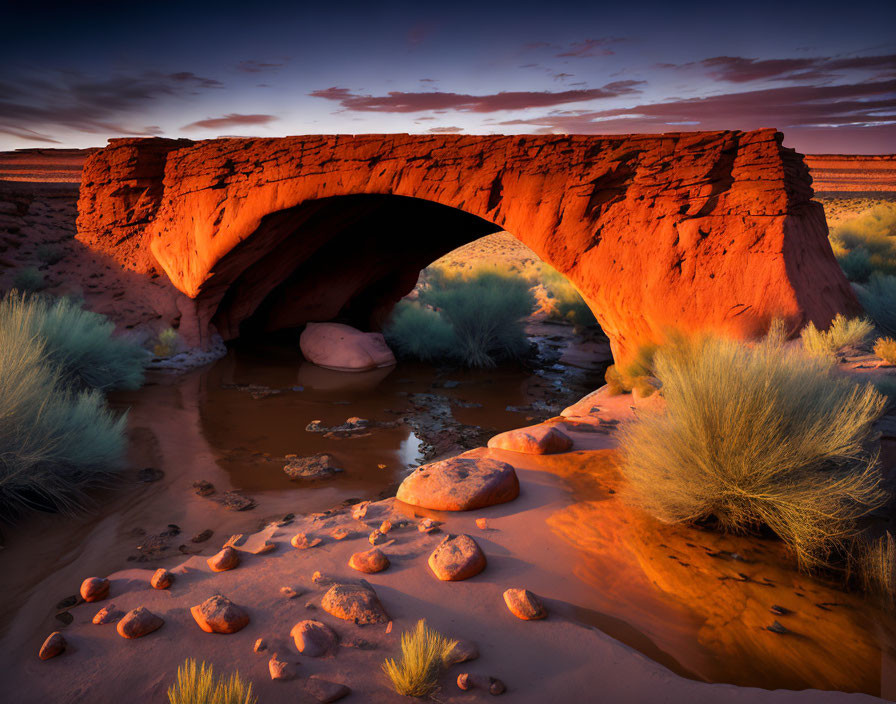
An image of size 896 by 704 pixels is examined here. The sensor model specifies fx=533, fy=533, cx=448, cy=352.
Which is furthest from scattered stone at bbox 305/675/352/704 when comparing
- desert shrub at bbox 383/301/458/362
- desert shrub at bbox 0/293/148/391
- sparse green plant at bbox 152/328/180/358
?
desert shrub at bbox 383/301/458/362

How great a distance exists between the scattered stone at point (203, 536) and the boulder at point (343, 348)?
6278 mm

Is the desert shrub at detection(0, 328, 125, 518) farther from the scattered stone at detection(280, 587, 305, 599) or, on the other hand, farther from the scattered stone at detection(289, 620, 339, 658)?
the scattered stone at detection(289, 620, 339, 658)

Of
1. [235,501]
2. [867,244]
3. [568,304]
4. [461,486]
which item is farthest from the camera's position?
[568,304]

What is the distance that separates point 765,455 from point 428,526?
86.3 inches

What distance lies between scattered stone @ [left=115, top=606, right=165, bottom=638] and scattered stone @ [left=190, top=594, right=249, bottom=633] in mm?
165

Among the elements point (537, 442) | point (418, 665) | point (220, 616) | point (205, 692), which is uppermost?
point (205, 692)

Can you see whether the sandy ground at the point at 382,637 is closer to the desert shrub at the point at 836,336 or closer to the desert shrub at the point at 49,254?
the desert shrub at the point at 836,336

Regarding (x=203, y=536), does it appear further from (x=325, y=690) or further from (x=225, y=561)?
(x=325, y=690)

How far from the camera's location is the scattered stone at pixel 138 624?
243cm

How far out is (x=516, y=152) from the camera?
22.6 feet

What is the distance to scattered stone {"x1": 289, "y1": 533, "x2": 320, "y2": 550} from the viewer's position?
10.9 ft

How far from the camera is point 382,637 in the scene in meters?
2.43

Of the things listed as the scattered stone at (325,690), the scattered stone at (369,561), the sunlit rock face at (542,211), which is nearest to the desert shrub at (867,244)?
the sunlit rock face at (542,211)

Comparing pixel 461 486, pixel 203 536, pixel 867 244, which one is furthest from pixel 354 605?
pixel 867 244
